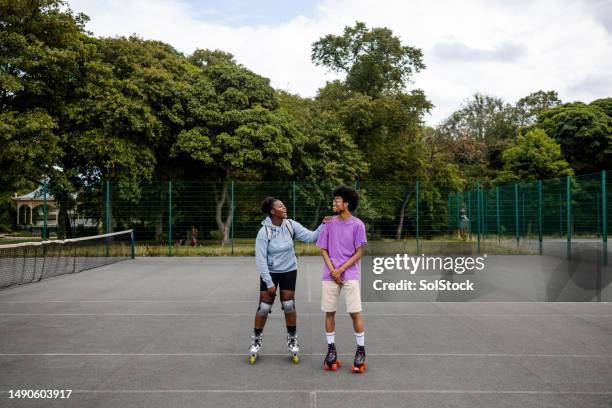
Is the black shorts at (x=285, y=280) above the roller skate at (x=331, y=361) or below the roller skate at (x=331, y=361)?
above

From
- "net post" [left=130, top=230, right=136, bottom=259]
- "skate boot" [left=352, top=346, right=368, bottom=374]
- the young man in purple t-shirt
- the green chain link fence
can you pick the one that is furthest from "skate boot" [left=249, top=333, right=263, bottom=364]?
"net post" [left=130, top=230, right=136, bottom=259]

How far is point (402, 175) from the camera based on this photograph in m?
37.0

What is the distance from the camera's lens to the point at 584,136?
43.9 metres

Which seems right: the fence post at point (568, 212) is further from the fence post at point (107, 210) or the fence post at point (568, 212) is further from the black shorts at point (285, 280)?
the fence post at point (107, 210)

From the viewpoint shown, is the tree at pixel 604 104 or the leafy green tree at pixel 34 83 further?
the tree at pixel 604 104

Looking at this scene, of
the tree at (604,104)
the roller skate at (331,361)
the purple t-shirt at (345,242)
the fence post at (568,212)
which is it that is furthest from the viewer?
the tree at (604,104)

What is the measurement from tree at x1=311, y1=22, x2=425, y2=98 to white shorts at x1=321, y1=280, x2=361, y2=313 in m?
33.5

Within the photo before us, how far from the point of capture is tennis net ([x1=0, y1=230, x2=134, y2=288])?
49.5ft

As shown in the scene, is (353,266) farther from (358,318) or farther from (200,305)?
(200,305)

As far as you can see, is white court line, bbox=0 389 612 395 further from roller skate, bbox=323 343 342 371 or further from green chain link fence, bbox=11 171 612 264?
green chain link fence, bbox=11 171 612 264

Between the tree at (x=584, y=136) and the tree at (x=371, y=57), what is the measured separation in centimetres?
1450

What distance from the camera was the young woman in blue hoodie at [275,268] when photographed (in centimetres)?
573

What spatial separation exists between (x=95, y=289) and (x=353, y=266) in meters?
7.65

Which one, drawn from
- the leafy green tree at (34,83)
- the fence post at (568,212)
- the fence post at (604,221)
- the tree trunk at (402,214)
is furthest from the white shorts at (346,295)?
the leafy green tree at (34,83)
